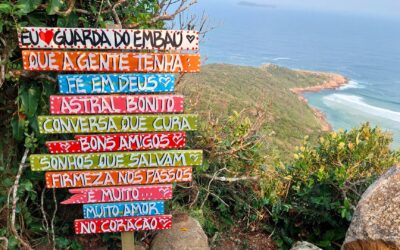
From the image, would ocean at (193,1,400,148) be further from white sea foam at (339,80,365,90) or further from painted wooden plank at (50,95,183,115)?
painted wooden plank at (50,95,183,115)

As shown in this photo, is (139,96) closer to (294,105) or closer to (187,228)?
(187,228)

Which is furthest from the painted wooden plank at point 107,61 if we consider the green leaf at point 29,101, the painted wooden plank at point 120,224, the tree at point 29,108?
the painted wooden plank at point 120,224

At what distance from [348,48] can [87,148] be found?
193 metres

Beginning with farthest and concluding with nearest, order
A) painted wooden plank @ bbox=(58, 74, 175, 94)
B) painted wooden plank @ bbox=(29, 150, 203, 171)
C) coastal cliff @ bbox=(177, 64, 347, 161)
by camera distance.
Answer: coastal cliff @ bbox=(177, 64, 347, 161) → painted wooden plank @ bbox=(29, 150, 203, 171) → painted wooden plank @ bbox=(58, 74, 175, 94)

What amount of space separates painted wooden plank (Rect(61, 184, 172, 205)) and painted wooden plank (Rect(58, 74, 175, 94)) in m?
0.88

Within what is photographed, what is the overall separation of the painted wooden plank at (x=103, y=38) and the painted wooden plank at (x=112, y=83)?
0.75 feet

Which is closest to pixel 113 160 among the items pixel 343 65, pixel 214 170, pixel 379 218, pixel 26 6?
pixel 26 6

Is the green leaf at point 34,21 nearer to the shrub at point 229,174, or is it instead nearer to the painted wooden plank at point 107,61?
the painted wooden plank at point 107,61

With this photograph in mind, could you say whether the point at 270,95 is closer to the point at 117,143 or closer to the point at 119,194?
the point at 119,194

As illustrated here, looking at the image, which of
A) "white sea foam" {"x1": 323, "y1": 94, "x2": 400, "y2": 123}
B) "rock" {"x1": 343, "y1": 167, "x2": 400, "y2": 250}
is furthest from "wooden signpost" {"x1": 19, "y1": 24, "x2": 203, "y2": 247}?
Answer: "white sea foam" {"x1": 323, "y1": 94, "x2": 400, "y2": 123}

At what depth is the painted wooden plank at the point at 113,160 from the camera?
10.5ft

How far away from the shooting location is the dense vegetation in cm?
347

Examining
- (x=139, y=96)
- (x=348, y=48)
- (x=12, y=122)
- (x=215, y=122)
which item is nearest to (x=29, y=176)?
(x=12, y=122)

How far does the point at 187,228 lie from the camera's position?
4.10 meters
